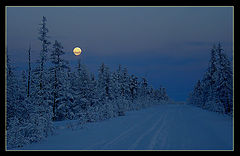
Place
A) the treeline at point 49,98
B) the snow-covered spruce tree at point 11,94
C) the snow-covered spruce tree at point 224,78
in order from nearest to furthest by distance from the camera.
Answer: the treeline at point 49,98, the snow-covered spruce tree at point 11,94, the snow-covered spruce tree at point 224,78

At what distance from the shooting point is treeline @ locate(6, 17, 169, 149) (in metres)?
11.4

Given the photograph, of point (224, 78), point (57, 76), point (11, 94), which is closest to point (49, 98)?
point (57, 76)

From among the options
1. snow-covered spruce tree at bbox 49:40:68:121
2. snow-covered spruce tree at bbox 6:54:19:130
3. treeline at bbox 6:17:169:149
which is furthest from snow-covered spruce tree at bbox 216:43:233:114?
snow-covered spruce tree at bbox 6:54:19:130

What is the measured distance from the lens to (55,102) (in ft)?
99.3

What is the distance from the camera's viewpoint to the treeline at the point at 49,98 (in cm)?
1137

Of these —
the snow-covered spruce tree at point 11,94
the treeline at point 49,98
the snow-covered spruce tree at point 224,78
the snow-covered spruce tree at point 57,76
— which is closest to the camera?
the treeline at point 49,98

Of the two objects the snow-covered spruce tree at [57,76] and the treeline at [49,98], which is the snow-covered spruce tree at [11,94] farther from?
the snow-covered spruce tree at [57,76]

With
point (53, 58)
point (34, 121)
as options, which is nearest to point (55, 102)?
point (53, 58)

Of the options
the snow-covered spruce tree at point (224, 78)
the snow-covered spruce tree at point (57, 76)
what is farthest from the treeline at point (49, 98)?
the snow-covered spruce tree at point (224, 78)

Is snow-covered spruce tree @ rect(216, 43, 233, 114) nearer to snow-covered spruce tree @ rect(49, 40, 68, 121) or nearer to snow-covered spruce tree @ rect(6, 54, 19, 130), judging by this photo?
snow-covered spruce tree @ rect(49, 40, 68, 121)

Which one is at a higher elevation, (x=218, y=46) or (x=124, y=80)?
(x=218, y=46)

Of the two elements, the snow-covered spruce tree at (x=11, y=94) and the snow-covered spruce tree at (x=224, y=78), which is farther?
the snow-covered spruce tree at (x=224, y=78)
